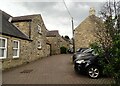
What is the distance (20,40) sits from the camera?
1816 cm

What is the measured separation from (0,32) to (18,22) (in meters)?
8.39

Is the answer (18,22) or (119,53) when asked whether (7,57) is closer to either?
(18,22)

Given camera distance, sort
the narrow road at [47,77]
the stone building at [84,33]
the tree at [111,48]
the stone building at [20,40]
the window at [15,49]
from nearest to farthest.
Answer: the tree at [111,48], the narrow road at [47,77], the stone building at [20,40], the window at [15,49], the stone building at [84,33]

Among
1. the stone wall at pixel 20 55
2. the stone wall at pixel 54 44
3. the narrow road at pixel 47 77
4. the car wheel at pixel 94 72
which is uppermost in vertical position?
the stone wall at pixel 54 44

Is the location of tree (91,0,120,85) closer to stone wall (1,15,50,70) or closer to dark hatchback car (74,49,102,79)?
dark hatchback car (74,49,102,79)

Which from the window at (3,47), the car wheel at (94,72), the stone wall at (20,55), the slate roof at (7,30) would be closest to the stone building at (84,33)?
the stone wall at (20,55)

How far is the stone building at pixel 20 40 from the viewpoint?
15061 mm

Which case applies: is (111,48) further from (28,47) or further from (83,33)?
(83,33)

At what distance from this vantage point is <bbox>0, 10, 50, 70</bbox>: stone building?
15061 mm

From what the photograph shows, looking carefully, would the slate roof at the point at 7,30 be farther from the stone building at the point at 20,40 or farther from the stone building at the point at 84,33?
the stone building at the point at 84,33

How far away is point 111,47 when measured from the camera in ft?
18.9

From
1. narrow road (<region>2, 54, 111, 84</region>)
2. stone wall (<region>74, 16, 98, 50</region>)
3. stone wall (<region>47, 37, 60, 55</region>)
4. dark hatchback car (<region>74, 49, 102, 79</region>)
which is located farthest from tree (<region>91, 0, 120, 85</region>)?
stone wall (<region>47, 37, 60, 55</region>)

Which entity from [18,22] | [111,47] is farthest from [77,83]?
[18,22]

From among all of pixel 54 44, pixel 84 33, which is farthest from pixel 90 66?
pixel 54 44
